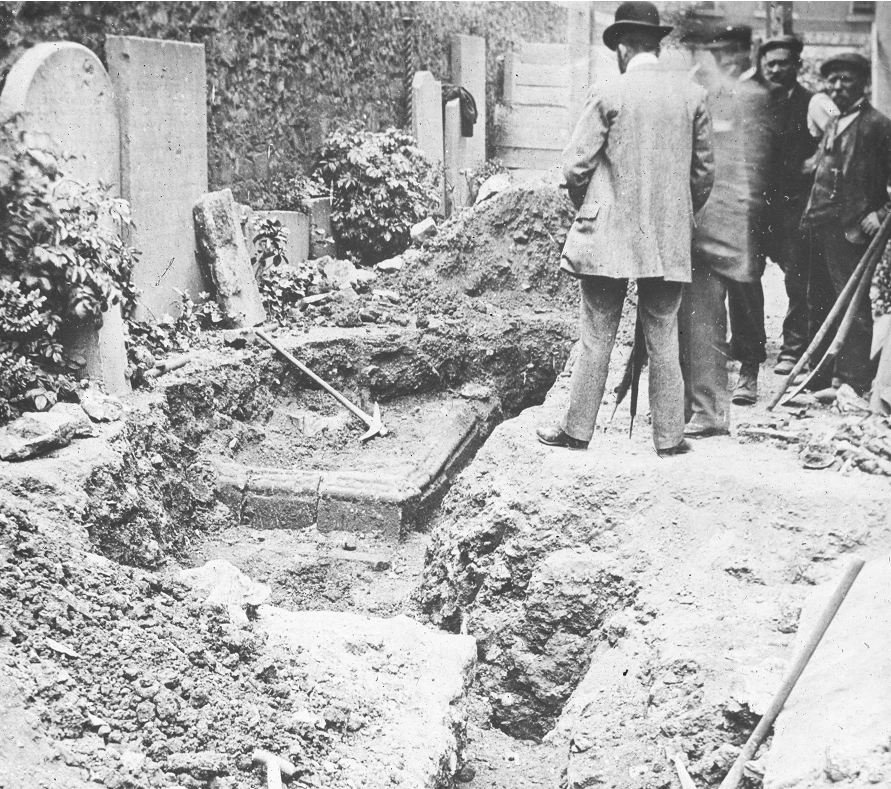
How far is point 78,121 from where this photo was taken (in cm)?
638

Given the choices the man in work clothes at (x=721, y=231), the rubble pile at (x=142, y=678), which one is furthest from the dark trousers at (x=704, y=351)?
the rubble pile at (x=142, y=678)

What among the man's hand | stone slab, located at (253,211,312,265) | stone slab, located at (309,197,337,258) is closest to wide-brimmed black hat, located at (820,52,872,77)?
the man's hand

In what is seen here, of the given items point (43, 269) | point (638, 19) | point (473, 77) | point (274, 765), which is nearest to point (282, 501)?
point (43, 269)

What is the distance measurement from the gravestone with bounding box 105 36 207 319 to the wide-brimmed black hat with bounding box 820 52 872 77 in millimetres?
4289

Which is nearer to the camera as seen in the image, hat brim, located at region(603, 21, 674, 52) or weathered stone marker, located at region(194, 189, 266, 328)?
hat brim, located at region(603, 21, 674, 52)

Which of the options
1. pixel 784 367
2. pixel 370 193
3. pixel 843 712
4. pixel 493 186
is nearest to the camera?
pixel 843 712

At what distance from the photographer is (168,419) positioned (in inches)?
241

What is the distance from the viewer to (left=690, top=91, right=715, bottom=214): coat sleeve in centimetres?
484

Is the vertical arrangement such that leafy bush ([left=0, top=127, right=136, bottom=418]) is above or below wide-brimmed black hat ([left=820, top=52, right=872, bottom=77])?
below

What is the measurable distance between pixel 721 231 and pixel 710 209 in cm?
13

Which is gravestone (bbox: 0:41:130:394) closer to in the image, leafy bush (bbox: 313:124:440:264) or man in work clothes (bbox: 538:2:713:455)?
man in work clothes (bbox: 538:2:713:455)

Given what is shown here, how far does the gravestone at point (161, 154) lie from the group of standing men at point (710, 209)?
3432mm

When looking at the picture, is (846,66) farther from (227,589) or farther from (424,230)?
(424,230)

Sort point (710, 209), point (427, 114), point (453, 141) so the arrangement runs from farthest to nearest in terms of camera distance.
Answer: point (453, 141) → point (427, 114) → point (710, 209)
